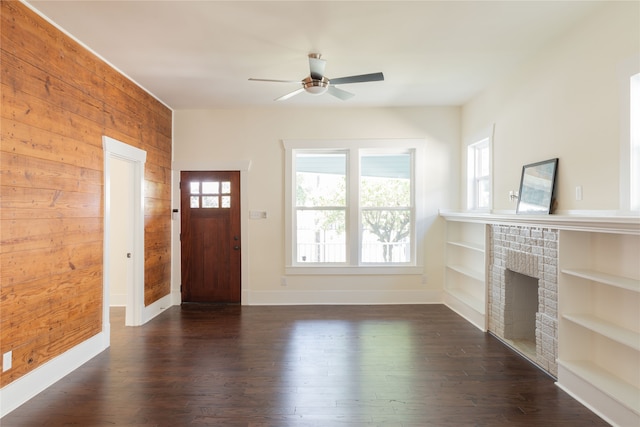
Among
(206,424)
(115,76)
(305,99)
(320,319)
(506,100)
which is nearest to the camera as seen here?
(206,424)

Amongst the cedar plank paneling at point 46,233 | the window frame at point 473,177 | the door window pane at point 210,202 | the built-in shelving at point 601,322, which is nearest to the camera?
the built-in shelving at point 601,322

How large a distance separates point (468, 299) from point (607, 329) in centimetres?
224

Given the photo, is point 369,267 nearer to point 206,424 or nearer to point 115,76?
point 206,424

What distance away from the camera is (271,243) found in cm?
536

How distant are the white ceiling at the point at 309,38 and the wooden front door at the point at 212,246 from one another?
66.6 inches

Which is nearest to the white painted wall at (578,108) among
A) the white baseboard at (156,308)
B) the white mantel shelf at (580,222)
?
the white mantel shelf at (580,222)

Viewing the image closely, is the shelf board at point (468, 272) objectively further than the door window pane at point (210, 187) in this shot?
No

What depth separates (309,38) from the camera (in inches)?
124

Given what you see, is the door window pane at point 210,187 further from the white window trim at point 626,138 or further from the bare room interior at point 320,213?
the white window trim at point 626,138

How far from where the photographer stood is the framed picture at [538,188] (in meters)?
3.21

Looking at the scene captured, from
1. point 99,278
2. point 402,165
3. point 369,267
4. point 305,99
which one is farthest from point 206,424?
point 402,165

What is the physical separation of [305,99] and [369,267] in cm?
260

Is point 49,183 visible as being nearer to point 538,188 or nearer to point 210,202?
point 210,202

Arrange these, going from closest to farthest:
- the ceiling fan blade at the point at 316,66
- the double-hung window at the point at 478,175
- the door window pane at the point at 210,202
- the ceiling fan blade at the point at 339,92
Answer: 1. the ceiling fan blade at the point at 316,66
2. the ceiling fan blade at the point at 339,92
3. the double-hung window at the point at 478,175
4. the door window pane at the point at 210,202
